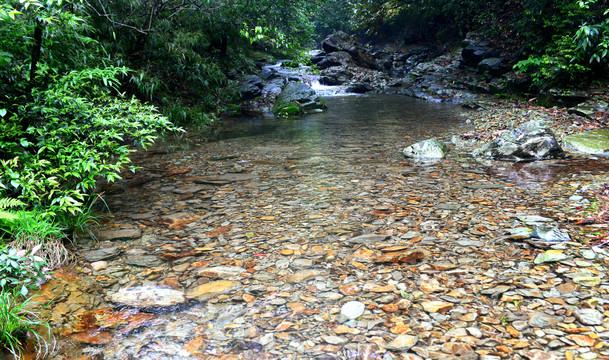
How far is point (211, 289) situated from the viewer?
2680 mm

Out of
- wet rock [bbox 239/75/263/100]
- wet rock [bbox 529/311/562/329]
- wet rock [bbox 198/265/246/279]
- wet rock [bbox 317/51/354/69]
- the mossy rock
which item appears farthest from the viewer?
wet rock [bbox 317/51/354/69]

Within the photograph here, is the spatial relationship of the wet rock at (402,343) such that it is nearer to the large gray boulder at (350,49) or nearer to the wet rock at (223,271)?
the wet rock at (223,271)

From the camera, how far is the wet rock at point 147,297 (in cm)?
252

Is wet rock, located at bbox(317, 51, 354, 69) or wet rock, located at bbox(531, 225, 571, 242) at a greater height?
wet rock, located at bbox(317, 51, 354, 69)

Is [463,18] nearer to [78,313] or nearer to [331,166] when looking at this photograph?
[331,166]

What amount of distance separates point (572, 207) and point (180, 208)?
4078mm

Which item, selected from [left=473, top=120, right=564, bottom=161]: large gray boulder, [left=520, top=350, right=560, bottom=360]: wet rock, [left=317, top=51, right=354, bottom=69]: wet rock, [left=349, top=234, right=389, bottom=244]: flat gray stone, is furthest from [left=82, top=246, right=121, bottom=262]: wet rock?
[left=317, top=51, right=354, bottom=69]: wet rock

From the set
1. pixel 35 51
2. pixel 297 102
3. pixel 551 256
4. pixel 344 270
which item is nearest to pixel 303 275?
pixel 344 270

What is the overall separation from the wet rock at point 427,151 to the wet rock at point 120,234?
4.24 metres

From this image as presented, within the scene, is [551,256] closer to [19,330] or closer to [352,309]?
[352,309]

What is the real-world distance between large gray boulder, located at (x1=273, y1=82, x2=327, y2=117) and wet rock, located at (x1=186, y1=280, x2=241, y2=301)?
32.0ft

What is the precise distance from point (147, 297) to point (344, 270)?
56.9 inches

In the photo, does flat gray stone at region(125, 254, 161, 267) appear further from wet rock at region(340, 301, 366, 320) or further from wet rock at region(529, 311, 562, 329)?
wet rock at region(529, 311, 562, 329)

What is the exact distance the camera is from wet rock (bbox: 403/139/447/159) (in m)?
5.88
